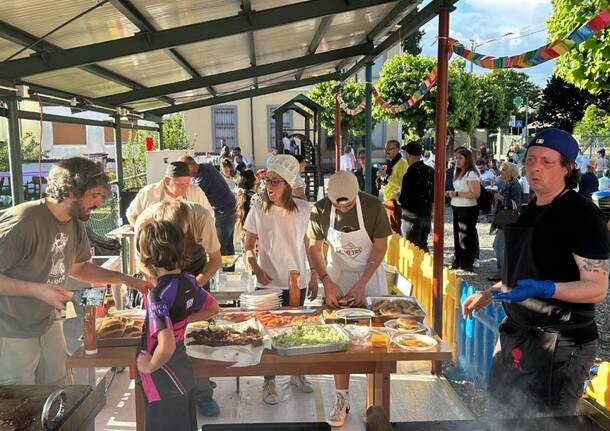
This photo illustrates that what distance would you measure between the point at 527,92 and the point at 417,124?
33.5 m

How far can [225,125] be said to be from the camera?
29156mm

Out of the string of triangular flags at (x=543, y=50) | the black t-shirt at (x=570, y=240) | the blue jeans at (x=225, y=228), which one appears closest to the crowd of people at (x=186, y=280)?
the black t-shirt at (x=570, y=240)

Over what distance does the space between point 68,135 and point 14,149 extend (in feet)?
86.0

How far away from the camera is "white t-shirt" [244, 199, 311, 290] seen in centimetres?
384

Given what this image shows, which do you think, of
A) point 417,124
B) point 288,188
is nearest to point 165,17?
point 288,188

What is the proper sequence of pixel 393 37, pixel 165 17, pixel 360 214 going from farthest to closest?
pixel 393 37 < pixel 165 17 < pixel 360 214

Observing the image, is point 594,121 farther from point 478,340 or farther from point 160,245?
point 160,245

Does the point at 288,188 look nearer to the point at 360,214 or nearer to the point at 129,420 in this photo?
the point at 360,214

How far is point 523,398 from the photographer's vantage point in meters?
2.43

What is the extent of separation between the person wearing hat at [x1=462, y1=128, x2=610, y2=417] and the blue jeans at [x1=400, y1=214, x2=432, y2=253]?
4.82 m

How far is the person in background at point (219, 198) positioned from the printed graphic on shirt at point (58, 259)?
13.5ft

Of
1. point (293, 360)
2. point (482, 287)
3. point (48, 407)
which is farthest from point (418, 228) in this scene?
point (48, 407)

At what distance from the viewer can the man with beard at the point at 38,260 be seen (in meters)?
2.51

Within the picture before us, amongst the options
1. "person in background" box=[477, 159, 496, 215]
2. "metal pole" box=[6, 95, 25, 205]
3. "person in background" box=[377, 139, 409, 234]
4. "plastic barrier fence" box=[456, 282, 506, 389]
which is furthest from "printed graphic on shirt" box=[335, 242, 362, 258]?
"person in background" box=[477, 159, 496, 215]
